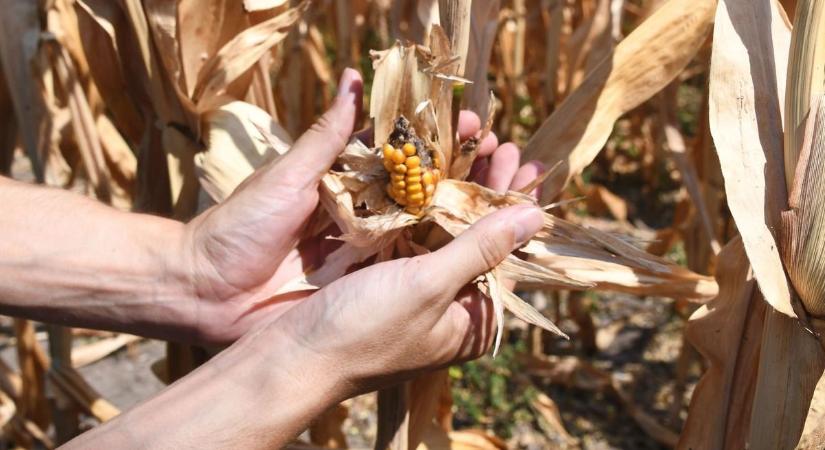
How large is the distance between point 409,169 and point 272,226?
0.72ft

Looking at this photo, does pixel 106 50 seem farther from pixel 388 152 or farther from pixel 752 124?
pixel 752 124

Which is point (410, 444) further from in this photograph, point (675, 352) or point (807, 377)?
point (675, 352)

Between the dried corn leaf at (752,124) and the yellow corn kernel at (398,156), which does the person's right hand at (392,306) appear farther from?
the dried corn leaf at (752,124)

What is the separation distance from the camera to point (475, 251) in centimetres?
86

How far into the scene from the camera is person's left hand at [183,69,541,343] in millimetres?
975

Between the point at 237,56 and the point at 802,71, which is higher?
the point at 802,71

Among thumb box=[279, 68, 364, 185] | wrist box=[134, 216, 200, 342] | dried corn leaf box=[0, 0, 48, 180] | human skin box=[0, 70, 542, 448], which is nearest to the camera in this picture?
human skin box=[0, 70, 542, 448]

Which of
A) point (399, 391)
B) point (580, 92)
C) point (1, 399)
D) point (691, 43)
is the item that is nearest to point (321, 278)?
point (399, 391)

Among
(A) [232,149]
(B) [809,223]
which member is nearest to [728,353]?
(B) [809,223]

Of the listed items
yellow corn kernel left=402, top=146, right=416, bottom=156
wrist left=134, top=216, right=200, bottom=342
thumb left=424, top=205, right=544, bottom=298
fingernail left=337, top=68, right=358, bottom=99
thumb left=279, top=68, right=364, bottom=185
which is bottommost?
wrist left=134, top=216, right=200, bottom=342

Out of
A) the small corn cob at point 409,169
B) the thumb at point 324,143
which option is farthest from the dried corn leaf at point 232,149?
the small corn cob at point 409,169

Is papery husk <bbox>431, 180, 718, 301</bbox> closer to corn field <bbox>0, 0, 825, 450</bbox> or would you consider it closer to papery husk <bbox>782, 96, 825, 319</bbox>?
corn field <bbox>0, 0, 825, 450</bbox>

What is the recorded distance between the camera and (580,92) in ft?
3.54

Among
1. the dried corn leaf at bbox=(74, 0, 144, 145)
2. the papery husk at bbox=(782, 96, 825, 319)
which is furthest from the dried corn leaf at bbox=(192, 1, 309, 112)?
the papery husk at bbox=(782, 96, 825, 319)
